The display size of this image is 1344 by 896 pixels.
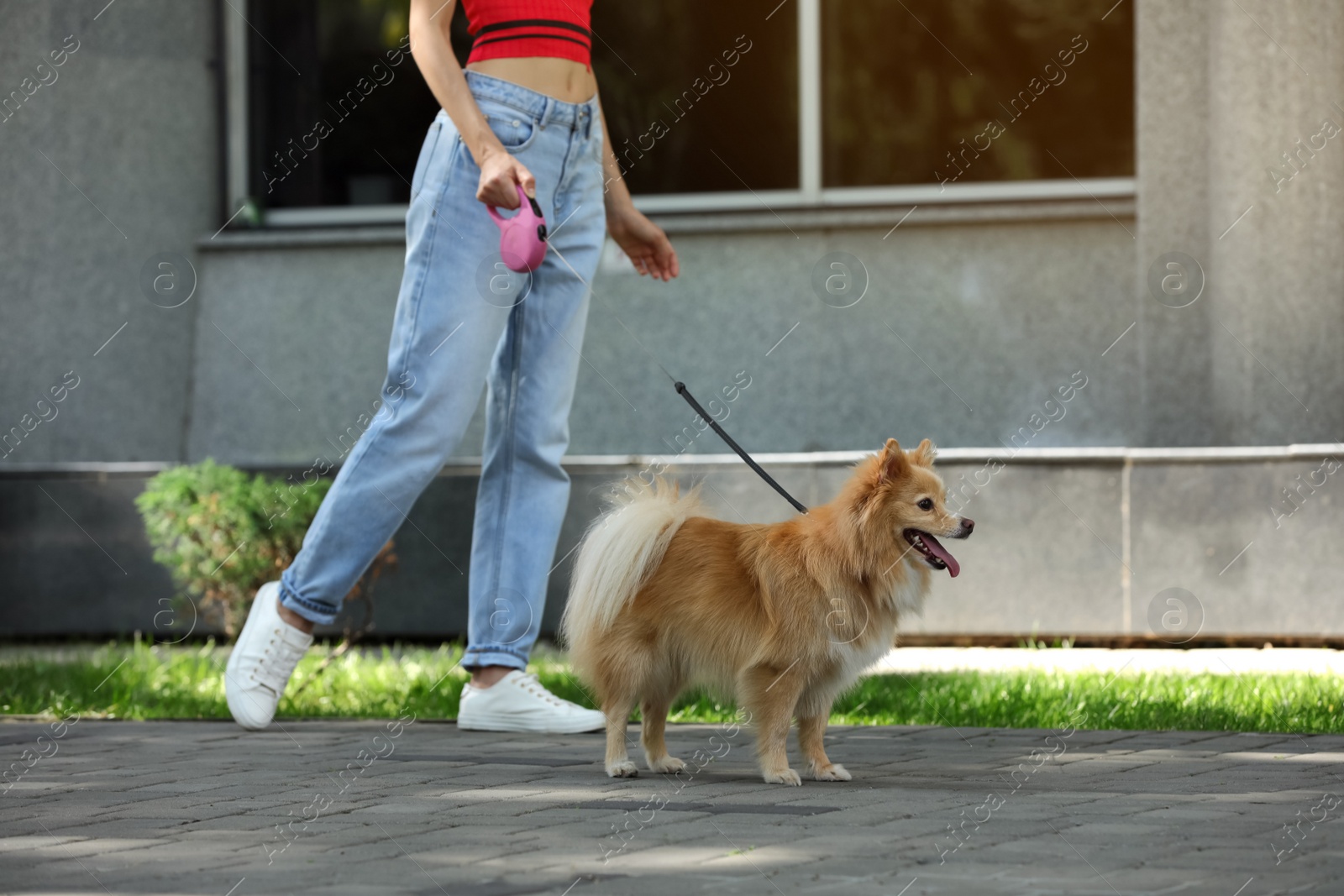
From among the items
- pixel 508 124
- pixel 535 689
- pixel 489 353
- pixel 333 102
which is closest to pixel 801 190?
pixel 333 102

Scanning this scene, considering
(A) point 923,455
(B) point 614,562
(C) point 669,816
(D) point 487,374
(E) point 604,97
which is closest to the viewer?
(C) point 669,816

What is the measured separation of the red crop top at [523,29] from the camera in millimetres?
4602

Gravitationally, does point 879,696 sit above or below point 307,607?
below

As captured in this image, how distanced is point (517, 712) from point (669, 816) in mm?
1452

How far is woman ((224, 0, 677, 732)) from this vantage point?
14.5 ft

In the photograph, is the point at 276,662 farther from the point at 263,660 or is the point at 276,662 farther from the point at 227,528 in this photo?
Result: the point at 227,528

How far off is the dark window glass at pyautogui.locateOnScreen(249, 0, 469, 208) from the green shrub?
2.62 metres

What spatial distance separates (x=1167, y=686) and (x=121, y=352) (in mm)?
6104

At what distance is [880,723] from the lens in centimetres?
498

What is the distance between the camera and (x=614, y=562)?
402 centimetres

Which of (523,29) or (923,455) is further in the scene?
(523,29)

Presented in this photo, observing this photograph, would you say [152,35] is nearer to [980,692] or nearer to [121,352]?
[121,352]

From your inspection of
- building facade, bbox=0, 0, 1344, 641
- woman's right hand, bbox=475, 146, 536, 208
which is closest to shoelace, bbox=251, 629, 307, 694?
woman's right hand, bbox=475, 146, 536, 208

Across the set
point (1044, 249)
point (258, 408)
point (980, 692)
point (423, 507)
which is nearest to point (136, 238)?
point (258, 408)
